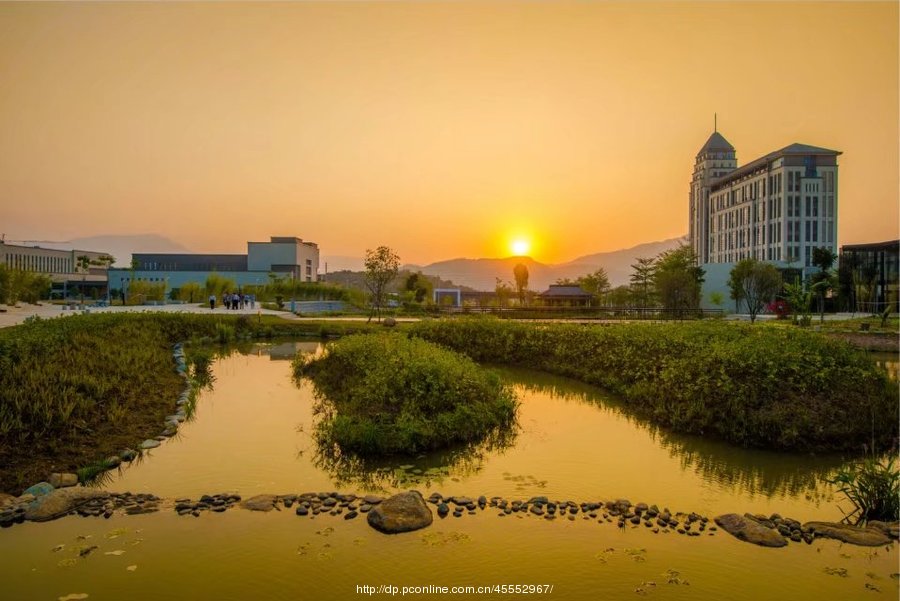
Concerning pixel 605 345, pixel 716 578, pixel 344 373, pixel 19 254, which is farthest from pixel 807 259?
pixel 19 254

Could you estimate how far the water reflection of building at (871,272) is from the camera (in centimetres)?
4759

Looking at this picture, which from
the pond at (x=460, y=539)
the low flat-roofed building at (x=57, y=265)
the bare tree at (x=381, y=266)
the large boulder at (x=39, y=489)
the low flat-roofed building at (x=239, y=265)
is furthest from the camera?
the low flat-roofed building at (x=239, y=265)

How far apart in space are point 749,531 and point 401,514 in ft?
11.8

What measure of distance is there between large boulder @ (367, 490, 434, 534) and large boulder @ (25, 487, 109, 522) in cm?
320

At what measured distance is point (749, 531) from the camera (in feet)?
21.2

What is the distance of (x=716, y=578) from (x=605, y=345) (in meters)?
11.4

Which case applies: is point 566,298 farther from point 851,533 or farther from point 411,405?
point 851,533

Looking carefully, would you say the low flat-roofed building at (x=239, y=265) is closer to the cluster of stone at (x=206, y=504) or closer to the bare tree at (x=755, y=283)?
the bare tree at (x=755, y=283)

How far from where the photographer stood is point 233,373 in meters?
17.1

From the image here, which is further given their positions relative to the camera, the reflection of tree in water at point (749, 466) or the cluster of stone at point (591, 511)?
the reflection of tree in water at point (749, 466)

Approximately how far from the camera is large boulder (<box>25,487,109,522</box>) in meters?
6.61

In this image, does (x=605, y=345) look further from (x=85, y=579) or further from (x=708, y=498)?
(x=85, y=579)

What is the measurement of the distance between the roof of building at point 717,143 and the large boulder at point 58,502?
3863 inches

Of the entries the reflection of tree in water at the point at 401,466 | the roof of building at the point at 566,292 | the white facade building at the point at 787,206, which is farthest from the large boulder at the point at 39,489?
the white facade building at the point at 787,206
